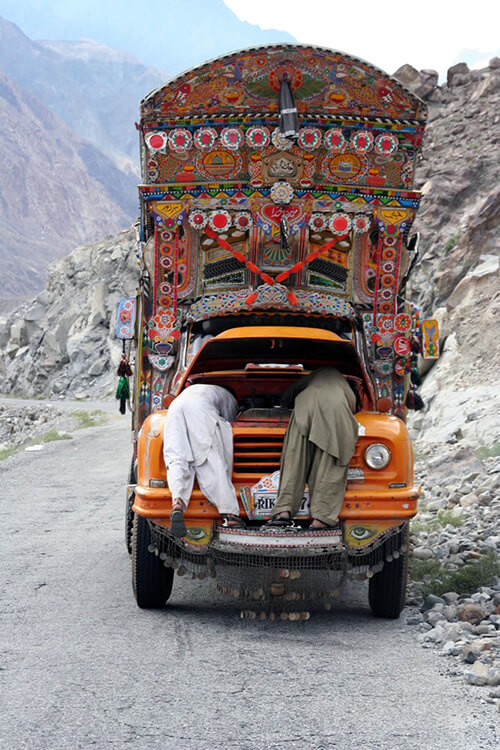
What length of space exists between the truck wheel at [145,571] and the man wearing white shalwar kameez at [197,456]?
60cm

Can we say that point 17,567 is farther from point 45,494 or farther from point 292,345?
point 45,494

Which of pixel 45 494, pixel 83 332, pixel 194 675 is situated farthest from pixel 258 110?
pixel 83 332

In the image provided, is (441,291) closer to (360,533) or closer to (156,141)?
(156,141)

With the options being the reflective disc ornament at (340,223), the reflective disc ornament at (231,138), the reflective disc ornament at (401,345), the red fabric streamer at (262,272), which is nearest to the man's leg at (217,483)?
the red fabric streamer at (262,272)

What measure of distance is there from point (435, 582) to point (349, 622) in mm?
1025

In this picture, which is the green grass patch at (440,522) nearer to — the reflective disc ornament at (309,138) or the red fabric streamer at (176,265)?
the red fabric streamer at (176,265)

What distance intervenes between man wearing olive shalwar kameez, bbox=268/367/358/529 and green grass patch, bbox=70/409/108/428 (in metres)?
25.5

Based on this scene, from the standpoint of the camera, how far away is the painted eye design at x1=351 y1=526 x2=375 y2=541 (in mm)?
5696

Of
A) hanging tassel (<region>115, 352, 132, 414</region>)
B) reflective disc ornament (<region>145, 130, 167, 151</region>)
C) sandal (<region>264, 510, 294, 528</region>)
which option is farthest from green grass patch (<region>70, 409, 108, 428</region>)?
sandal (<region>264, 510, 294, 528</region>)

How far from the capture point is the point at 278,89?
7.99 m

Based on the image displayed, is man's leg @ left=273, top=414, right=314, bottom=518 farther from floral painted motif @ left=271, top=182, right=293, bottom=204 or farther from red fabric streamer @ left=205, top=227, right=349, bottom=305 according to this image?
floral painted motif @ left=271, top=182, right=293, bottom=204

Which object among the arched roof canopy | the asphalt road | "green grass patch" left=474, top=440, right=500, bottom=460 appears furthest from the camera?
"green grass patch" left=474, top=440, right=500, bottom=460

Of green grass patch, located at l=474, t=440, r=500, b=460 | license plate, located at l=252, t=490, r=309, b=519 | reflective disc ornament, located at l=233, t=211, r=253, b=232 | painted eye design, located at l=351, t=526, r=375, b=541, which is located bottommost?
green grass patch, located at l=474, t=440, r=500, b=460

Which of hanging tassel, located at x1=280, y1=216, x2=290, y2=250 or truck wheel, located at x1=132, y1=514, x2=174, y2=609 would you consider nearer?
truck wheel, located at x1=132, y1=514, x2=174, y2=609
